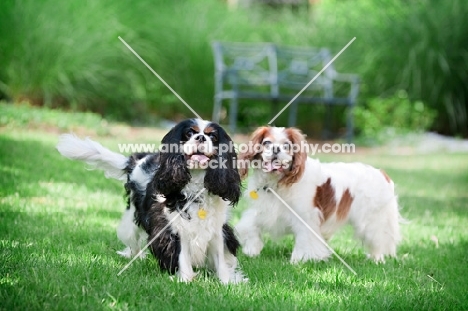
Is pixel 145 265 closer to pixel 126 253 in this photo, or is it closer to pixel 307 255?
pixel 126 253

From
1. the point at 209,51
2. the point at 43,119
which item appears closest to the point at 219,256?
the point at 43,119

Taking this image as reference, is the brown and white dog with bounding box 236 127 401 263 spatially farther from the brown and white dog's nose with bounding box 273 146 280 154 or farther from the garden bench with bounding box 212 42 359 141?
the garden bench with bounding box 212 42 359 141

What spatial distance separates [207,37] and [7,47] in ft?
14.0

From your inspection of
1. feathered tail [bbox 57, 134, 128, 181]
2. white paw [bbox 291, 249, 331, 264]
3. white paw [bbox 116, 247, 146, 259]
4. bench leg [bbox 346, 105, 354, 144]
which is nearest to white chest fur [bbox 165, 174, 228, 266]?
white paw [bbox 116, 247, 146, 259]

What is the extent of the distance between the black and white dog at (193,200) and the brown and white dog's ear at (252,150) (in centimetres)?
76

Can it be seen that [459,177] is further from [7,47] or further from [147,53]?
[7,47]

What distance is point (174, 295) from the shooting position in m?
3.53

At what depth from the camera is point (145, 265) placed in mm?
4258

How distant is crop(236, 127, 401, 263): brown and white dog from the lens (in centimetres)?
488

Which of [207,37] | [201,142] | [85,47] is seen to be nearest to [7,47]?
[85,47]

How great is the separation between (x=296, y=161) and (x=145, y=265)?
1.34 metres

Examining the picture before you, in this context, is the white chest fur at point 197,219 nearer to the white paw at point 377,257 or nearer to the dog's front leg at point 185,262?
the dog's front leg at point 185,262

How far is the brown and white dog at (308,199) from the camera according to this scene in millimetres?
4875

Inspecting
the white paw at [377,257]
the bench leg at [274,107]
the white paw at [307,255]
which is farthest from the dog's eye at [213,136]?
the bench leg at [274,107]
